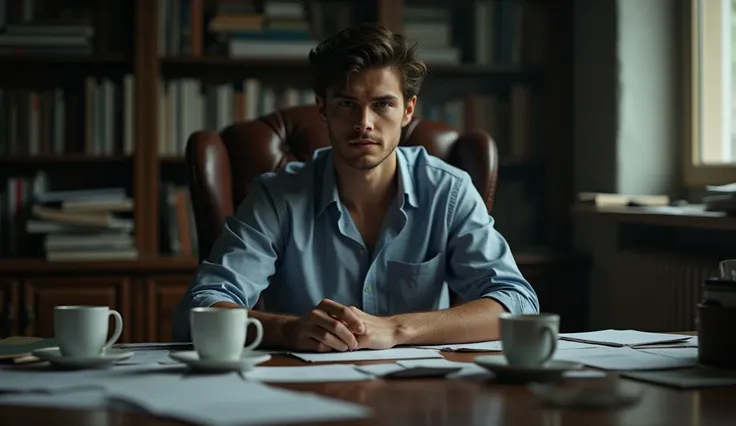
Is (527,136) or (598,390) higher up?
(527,136)

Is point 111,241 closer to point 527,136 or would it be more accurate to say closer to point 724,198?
point 527,136

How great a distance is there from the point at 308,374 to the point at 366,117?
31.6 inches

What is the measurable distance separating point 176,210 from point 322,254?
160 cm

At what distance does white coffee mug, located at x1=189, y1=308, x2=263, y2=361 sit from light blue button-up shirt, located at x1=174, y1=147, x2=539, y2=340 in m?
0.66

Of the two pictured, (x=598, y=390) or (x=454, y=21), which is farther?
(x=454, y=21)

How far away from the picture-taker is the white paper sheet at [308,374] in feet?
4.25

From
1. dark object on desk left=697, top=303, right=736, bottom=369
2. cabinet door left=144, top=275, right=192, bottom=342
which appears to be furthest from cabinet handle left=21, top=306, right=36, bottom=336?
dark object on desk left=697, top=303, right=736, bottom=369

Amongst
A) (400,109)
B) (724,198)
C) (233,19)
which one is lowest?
(724,198)

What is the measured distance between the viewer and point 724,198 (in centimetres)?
265

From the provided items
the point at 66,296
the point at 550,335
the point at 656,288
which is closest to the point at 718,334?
the point at 550,335

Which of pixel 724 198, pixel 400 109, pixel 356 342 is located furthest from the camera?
pixel 724 198

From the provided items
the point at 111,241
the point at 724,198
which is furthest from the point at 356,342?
the point at 111,241

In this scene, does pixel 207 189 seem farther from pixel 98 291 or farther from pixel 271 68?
pixel 271 68

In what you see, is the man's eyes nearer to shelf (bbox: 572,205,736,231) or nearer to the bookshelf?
shelf (bbox: 572,205,736,231)
